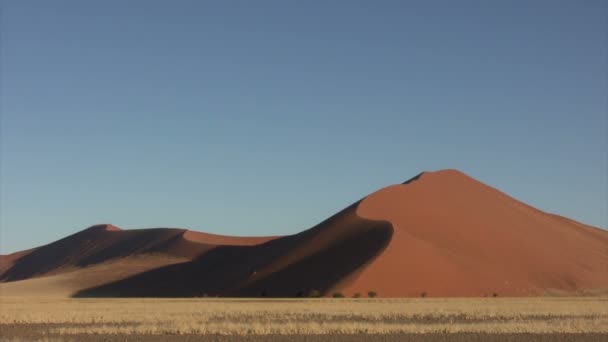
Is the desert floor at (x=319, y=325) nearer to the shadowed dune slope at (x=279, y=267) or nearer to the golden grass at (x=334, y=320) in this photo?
the golden grass at (x=334, y=320)

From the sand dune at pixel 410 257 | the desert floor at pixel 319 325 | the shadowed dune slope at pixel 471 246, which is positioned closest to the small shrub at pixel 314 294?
the sand dune at pixel 410 257

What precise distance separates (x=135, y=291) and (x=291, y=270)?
983 inches

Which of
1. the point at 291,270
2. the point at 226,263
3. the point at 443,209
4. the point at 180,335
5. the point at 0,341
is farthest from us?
the point at 226,263

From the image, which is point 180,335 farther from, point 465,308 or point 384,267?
point 384,267

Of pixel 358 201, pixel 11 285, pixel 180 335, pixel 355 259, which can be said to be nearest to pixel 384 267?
pixel 355 259

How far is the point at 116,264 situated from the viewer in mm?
119625

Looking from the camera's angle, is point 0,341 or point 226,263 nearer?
point 0,341

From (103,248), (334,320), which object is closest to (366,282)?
(334,320)

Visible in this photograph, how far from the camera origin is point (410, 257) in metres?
75.0

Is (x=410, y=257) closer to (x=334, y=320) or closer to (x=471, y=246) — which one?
(x=471, y=246)

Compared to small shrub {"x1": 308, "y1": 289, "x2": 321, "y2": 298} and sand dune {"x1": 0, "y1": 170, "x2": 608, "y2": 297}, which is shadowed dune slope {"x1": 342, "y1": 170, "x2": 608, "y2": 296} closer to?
sand dune {"x1": 0, "y1": 170, "x2": 608, "y2": 297}

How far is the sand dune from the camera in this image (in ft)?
240

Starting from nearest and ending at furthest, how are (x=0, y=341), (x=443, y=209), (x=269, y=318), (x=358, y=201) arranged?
(x=0, y=341) < (x=269, y=318) < (x=443, y=209) < (x=358, y=201)

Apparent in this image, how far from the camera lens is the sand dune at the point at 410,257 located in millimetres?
73000
